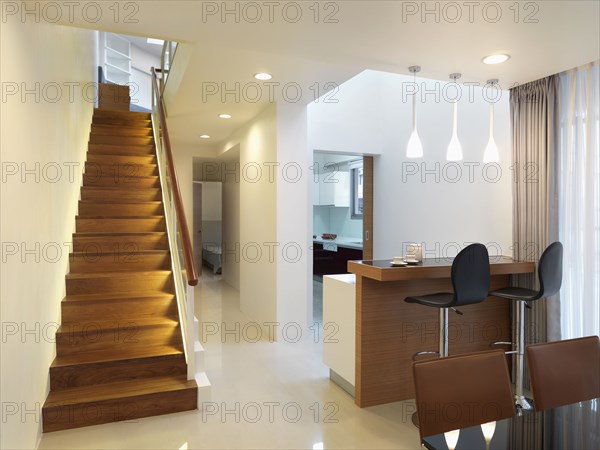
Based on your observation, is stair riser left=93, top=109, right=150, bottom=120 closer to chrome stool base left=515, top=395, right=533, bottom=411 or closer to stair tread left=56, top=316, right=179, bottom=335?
stair tread left=56, top=316, right=179, bottom=335

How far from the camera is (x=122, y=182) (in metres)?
5.25

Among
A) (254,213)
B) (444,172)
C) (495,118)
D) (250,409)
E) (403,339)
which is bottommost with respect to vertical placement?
(250,409)

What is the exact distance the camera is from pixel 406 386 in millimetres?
3404

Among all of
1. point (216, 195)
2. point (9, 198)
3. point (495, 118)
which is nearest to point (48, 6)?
point (9, 198)

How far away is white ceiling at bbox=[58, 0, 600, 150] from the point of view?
8.03 ft

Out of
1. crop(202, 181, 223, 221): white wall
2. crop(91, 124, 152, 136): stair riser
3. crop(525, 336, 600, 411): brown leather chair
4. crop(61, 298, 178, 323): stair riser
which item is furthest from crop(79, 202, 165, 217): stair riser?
crop(202, 181, 223, 221): white wall

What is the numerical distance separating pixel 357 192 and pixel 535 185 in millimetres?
4947

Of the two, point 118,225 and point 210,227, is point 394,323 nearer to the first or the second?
point 118,225

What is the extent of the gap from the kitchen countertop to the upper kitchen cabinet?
716 millimetres

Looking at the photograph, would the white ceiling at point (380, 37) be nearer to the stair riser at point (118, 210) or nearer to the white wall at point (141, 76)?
the stair riser at point (118, 210)

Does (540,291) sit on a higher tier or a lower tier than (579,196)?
lower

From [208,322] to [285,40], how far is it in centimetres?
393

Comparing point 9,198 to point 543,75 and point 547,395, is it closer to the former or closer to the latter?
point 547,395

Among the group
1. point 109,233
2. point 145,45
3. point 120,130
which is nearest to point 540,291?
point 109,233
